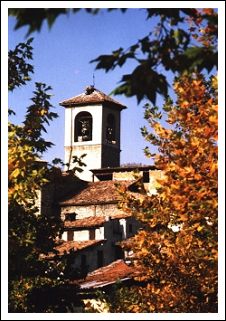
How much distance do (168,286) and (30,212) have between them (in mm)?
2359

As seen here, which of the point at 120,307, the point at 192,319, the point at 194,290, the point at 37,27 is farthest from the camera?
the point at 120,307

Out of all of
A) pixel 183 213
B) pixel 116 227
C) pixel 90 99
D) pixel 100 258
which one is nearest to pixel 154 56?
pixel 183 213

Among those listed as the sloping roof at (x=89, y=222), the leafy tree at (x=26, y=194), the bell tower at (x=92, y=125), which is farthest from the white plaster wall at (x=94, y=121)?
the leafy tree at (x=26, y=194)

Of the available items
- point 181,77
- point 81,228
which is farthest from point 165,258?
point 81,228

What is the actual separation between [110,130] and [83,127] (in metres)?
2.22

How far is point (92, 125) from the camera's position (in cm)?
5938

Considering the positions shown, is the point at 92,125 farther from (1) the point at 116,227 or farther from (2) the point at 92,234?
(2) the point at 92,234

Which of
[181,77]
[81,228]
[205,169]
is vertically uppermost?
[181,77]

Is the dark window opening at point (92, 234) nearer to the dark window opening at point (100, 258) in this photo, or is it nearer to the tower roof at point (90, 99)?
the dark window opening at point (100, 258)

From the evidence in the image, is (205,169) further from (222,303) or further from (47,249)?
(47,249)

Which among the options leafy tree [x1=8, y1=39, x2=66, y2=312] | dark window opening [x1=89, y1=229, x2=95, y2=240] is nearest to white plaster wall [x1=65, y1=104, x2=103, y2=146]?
dark window opening [x1=89, y1=229, x2=95, y2=240]

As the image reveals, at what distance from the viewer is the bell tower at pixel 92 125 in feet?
191

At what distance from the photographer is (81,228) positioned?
129ft

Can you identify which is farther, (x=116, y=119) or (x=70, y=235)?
(x=116, y=119)
